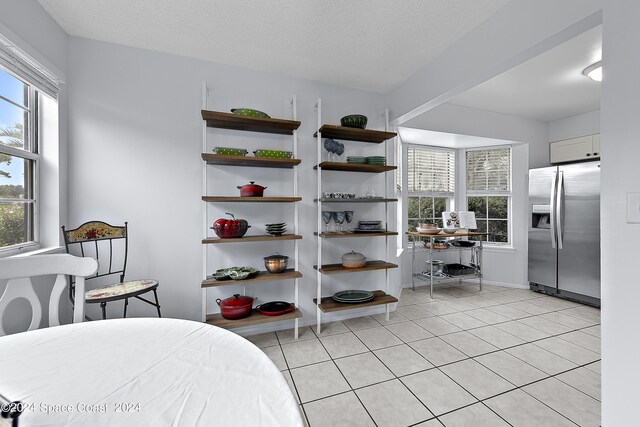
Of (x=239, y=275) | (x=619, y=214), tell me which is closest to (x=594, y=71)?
(x=619, y=214)

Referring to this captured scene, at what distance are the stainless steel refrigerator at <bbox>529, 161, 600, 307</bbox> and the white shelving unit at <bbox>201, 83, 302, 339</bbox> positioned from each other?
3.56 m

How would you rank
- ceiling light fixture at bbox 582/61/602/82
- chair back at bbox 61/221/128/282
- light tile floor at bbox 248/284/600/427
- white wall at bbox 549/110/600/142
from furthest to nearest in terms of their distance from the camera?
white wall at bbox 549/110/600/142
ceiling light fixture at bbox 582/61/602/82
chair back at bbox 61/221/128/282
light tile floor at bbox 248/284/600/427

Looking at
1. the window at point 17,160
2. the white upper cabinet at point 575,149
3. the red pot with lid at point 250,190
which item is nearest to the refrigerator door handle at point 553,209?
the white upper cabinet at point 575,149

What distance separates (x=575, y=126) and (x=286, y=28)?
452 centimetres

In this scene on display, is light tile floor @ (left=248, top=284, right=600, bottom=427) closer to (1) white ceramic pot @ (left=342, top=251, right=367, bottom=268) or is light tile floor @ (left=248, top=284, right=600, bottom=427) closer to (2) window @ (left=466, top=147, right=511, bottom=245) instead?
(1) white ceramic pot @ (left=342, top=251, right=367, bottom=268)

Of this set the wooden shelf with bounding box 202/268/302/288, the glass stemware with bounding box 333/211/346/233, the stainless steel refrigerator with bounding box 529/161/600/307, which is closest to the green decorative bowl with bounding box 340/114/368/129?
the glass stemware with bounding box 333/211/346/233

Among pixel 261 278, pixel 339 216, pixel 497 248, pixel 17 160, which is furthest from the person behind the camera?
pixel 497 248

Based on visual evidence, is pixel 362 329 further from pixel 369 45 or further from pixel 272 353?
pixel 369 45

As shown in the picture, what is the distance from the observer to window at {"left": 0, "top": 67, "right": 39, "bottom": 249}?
1.72m

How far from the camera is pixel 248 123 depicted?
7.91ft

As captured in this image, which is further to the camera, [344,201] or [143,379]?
[344,201]

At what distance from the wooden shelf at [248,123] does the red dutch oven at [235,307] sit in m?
1.57

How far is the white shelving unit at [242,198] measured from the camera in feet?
7.41

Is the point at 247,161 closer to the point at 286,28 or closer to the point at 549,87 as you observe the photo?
the point at 286,28
